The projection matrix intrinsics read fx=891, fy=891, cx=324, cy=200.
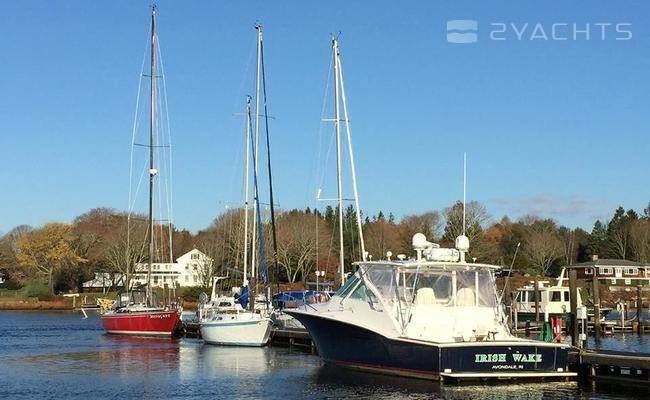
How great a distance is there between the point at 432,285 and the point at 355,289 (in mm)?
3137

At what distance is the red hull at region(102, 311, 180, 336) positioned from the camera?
2224 inches

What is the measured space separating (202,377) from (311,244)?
71644 millimetres

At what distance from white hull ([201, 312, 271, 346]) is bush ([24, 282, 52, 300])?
7184 centimetres

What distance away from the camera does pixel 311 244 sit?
346ft

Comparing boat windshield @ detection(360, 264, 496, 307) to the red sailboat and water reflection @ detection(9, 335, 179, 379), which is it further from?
the red sailboat

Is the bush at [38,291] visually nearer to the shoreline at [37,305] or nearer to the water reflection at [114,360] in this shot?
the shoreline at [37,305]

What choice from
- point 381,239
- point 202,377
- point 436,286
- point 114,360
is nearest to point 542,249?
point 381,239

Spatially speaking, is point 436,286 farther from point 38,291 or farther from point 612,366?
point 38,291

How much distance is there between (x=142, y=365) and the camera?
3928 centimetres

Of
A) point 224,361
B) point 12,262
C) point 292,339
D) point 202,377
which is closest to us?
point 202,377

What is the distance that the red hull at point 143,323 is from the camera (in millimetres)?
56500

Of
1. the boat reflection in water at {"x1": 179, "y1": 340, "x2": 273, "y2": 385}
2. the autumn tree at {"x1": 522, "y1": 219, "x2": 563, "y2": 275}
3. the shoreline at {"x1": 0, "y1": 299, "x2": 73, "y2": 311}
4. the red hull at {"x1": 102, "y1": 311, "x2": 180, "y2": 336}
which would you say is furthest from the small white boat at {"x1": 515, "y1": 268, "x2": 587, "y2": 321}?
the shoreline at {"x1": 0, "y1": 299, "x2": 73, "y2": 311}

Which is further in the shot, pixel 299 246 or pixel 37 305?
pixel 37 305

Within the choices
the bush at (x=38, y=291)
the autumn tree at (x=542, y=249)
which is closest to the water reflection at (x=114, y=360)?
the bush at (x=38, y=291)
